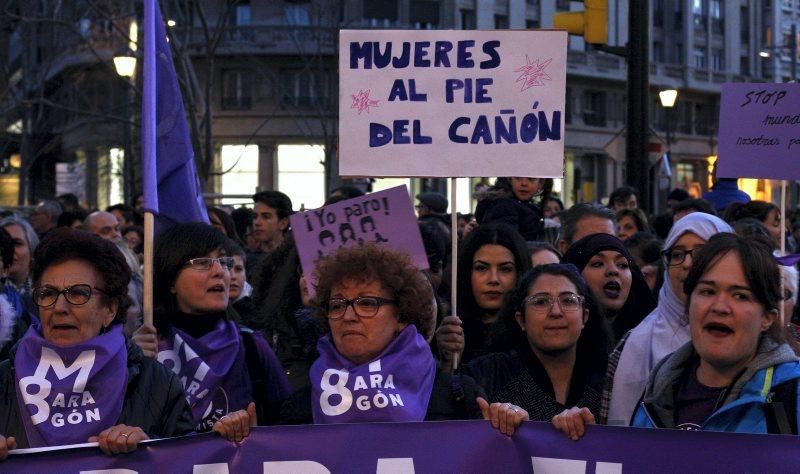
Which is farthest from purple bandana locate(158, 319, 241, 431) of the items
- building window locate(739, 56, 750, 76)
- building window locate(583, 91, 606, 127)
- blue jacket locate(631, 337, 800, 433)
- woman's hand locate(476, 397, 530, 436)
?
building window locate(739, 56, 750, 76)

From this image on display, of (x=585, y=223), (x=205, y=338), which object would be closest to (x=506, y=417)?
(x=205, y=338)

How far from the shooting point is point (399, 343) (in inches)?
171

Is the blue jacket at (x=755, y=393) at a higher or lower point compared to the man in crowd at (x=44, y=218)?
lower


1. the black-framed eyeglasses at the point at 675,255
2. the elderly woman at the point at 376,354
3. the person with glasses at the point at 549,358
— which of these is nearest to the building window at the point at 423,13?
the black-framed eyeglasses at the point at 675,255

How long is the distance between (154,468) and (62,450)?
0.28 m

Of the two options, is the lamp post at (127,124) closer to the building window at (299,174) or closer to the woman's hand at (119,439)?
the building window at (299,174)

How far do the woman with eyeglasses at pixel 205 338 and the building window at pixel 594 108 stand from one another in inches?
2015

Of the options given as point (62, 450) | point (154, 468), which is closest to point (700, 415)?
point (154, 468)

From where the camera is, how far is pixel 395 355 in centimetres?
431

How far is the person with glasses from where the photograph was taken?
5.05 metres

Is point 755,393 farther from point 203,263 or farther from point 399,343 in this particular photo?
point 203,263

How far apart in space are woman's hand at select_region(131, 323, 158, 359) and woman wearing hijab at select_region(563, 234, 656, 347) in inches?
88.9

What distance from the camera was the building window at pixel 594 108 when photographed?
55688 millimetres

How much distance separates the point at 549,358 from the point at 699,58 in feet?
197
